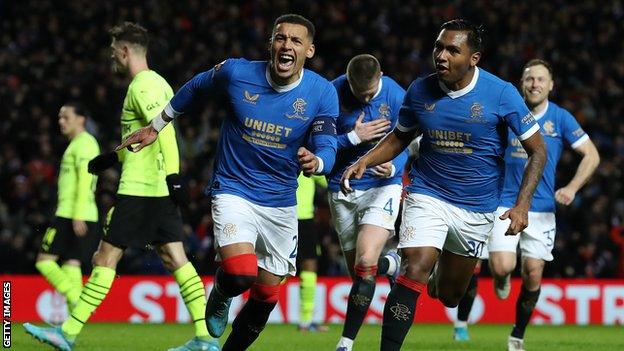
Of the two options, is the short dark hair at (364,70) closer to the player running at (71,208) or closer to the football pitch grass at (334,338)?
the football pitch grass at (334,338)

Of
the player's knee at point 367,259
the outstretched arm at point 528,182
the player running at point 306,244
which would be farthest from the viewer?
the player running at point 306,244

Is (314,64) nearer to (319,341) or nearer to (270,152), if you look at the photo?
(319,341)

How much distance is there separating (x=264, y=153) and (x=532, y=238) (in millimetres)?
4034

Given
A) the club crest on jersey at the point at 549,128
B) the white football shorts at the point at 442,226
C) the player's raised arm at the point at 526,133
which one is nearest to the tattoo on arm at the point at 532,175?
the player's raised arm at the point at 526,133

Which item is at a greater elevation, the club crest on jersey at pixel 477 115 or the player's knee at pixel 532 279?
the club crest on jersey at pixel 477 115

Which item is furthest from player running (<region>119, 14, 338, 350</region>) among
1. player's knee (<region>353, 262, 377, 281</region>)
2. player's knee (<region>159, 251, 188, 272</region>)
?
player's knee (<region>159, 251, 188, 272</region>)

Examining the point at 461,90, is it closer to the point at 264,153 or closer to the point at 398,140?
the point at 398,140

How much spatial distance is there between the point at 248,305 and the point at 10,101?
12.8 meters

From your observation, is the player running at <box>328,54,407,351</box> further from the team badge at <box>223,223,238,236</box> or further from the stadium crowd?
the stadium crowd

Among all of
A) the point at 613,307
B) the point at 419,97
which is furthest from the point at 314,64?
the point at 419,97

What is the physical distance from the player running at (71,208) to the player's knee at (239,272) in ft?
14.8

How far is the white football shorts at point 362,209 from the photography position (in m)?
9.62

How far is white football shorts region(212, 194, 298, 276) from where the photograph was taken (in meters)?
7.66

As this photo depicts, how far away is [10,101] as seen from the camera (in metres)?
19.7
